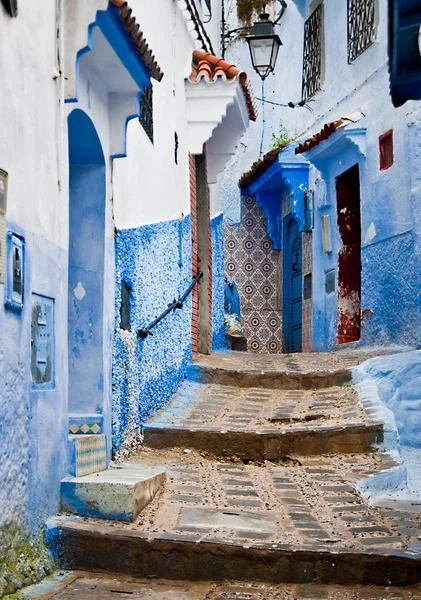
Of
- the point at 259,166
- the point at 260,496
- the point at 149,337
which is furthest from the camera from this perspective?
the point at 259,166

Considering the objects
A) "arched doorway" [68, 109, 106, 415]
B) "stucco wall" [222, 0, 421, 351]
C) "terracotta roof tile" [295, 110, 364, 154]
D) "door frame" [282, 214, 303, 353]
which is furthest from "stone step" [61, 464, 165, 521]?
"door frame" [282, 214, 303, 353]

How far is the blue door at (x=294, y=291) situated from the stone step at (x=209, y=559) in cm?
1177

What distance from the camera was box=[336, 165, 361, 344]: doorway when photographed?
12859 millimetres

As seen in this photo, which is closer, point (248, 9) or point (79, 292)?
point (79, 292)

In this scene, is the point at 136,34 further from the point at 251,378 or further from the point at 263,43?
the point at 263,43

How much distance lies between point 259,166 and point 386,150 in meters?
5.32

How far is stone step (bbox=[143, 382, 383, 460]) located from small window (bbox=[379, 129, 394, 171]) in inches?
136

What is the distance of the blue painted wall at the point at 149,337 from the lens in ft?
22.2

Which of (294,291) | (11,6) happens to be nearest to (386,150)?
(294,291)

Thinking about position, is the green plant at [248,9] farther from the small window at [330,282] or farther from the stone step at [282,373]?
the stone step at [282,373]

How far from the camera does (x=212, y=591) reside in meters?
4.41

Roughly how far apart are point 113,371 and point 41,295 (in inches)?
76.5

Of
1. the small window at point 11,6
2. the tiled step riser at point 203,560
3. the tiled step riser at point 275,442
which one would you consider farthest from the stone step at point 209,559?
the tiled step riser at point 275,442

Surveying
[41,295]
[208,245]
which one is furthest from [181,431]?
[208,245]
